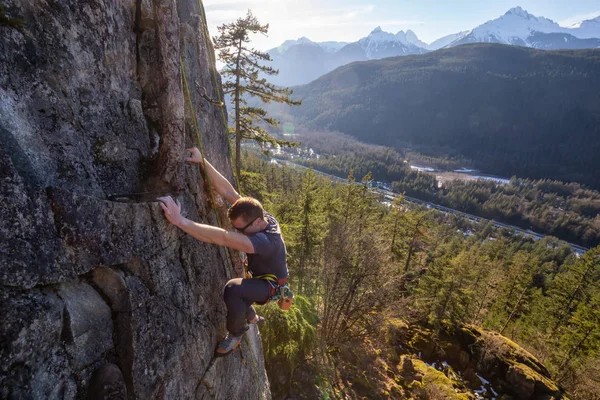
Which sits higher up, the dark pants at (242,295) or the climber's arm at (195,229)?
the climber's arm at (195,229)

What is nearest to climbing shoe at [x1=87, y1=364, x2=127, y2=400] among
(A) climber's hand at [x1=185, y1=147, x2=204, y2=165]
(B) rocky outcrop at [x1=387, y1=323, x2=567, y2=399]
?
(A) climber's hand at [x1=185, y1=147, x2=204, y2=165]

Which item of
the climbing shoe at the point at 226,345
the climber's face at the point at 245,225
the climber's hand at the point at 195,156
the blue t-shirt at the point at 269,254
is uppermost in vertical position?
the climber's hand at the point at 195,156

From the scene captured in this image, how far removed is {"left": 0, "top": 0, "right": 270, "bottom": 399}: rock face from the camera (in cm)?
242

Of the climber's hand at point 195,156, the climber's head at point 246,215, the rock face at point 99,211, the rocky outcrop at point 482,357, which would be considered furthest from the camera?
the rocky outcrop at point 482,357

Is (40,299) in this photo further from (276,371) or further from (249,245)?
(276,371)

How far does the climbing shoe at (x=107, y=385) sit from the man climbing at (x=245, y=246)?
5.45 ft

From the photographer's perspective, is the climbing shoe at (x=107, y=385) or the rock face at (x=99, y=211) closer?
the rock face at (x=99, y=211)

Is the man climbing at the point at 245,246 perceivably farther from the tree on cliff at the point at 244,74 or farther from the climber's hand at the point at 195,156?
the tree on cliff at the point at 244,74

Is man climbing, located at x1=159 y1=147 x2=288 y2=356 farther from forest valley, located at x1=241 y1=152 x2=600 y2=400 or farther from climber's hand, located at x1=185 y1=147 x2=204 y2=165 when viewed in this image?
forest valley, located at x1=241 y1=152 x2=600 y2=400

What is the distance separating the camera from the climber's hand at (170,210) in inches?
151

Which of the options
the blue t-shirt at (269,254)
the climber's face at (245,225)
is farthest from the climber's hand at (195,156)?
the blue t-shirt at (269,254)

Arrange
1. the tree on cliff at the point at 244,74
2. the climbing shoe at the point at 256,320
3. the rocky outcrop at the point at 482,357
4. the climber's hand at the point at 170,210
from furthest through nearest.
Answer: the rocky outcrop at the point at 482,357 → the tree on cliff at the point at 244,74 → the climbing shoe at the point at 256,320 → the climber's hand at the point at 170,210

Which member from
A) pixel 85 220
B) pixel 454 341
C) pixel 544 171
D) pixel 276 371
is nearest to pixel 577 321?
pixel 454 341

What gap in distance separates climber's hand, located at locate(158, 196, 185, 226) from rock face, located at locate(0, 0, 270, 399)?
0.39 ft
